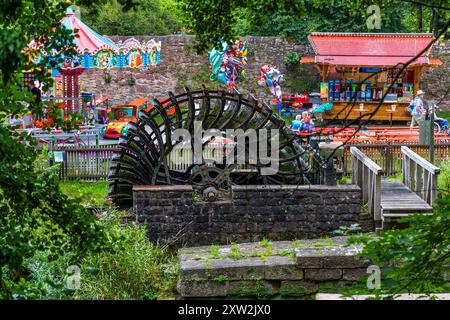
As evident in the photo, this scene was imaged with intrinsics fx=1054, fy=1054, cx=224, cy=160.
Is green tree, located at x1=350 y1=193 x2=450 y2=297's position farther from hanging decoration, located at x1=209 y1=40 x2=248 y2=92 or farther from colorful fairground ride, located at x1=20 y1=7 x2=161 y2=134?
hanging decoration, located at x1=209 y1=40 x2=248 y2=92

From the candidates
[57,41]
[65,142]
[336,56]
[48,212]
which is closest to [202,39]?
[57,41]

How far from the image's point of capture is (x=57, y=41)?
8008 millimetres

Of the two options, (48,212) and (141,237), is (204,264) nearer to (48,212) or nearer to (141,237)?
(141,237)

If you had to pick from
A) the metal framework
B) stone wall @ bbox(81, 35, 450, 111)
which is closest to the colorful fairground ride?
stone wall @ bbox(81, 35, 450, 111)

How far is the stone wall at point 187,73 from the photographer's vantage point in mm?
33656

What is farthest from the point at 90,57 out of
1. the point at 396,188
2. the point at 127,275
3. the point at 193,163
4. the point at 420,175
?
the point at 127,275

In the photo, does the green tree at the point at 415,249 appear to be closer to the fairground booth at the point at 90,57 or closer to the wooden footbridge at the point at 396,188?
the wooden footbridge at the point at 396,188

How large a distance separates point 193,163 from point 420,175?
3.65 metres

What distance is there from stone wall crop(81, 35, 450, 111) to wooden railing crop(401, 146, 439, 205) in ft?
55.2

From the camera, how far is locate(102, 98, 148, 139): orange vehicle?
26.5 meters

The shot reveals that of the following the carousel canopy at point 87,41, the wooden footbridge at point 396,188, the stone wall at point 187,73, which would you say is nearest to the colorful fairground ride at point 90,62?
the carousel canopy at point 87,41

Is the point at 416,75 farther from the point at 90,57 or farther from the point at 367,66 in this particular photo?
the point at 90,57

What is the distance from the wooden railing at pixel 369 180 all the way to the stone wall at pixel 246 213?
0.29 metres
